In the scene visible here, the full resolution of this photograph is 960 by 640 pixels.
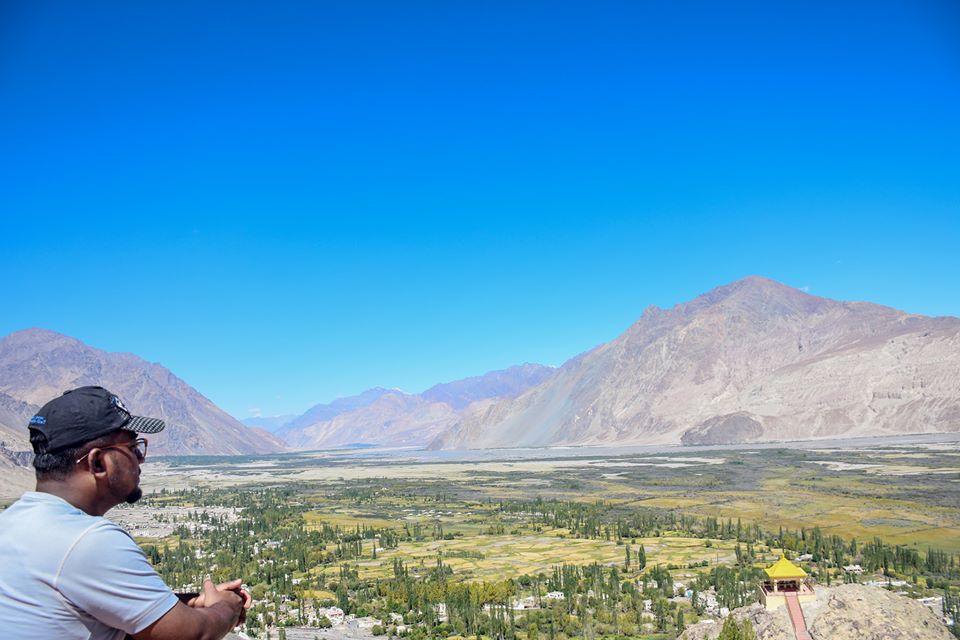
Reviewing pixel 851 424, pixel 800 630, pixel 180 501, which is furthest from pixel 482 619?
pixel 851 424

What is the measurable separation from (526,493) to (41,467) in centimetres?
8586

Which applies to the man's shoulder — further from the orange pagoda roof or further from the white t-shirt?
the orange pagoda roof

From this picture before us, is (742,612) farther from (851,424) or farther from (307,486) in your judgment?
(851,424)

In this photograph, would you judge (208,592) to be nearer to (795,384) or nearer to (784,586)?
(784,586)

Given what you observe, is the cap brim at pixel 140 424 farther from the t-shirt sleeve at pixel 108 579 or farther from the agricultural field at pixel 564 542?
the agricultural field at pixel 564 542

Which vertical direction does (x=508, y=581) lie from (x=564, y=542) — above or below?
above

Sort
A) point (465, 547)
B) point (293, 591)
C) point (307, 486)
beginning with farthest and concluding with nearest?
point (307, 486) → point (465, 547) → point (293, 591)

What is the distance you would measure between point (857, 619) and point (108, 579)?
21.2m

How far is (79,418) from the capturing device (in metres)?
2.71

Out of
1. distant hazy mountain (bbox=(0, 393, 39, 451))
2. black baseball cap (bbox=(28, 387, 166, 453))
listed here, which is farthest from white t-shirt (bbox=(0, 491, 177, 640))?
distant hazy mountain (bbox=(0, 393, 39, 451))

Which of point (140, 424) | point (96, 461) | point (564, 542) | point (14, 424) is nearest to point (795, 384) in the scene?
point (564, 542)

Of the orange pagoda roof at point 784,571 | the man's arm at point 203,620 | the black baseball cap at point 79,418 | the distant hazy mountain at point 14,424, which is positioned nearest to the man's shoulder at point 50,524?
the black baseball cap at point 79,418

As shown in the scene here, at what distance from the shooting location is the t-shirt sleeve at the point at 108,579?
235 centimetres

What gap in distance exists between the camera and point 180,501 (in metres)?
93.0
